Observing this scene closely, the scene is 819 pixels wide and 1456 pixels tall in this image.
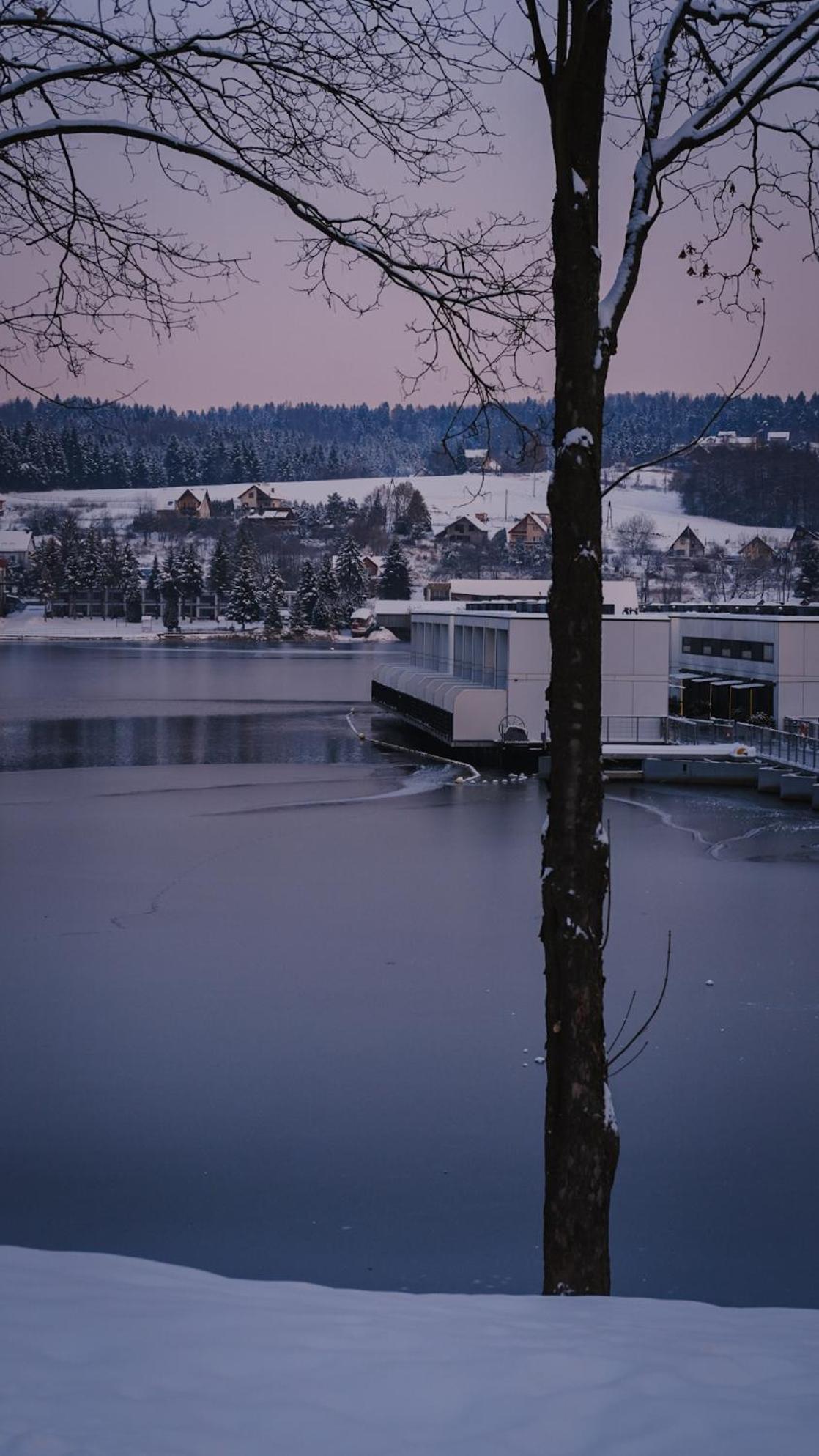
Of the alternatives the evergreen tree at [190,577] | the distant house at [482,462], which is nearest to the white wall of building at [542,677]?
the distant house at [482,462]

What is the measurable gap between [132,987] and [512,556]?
114 m

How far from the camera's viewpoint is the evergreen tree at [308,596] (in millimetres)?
104000

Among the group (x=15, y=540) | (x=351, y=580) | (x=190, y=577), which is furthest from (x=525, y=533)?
(x=15, y=540)

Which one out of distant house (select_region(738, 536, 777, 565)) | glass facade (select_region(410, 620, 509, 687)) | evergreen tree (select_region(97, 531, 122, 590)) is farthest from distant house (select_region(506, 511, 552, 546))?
glass facade (select_region(410, 620, 509, 687))

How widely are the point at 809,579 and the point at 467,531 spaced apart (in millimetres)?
51953

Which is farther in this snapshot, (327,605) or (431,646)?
(327,605)

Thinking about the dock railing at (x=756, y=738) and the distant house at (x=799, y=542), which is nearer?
the dock railing at (x=756, y=738)

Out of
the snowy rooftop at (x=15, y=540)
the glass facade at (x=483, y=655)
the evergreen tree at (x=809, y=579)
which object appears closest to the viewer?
the glass facade at (x=483, y=655)

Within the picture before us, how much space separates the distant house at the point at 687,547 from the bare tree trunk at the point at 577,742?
119 metres

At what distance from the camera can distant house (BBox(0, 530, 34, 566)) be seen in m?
121

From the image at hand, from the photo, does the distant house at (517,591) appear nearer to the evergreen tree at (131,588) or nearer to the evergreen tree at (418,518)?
the evergreen tree at (131,588)

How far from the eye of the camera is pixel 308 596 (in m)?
104

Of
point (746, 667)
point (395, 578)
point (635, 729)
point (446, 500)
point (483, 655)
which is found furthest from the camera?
point (446, 500)

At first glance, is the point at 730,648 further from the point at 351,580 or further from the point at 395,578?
the point at 351,580
